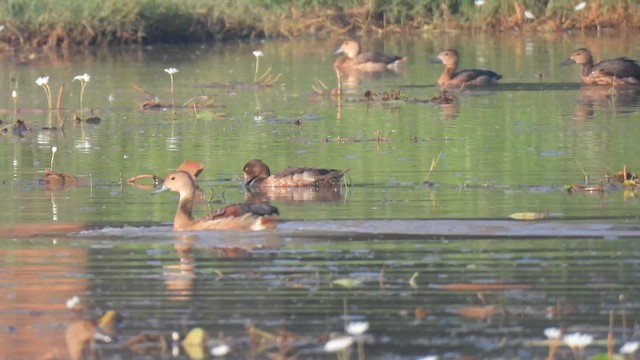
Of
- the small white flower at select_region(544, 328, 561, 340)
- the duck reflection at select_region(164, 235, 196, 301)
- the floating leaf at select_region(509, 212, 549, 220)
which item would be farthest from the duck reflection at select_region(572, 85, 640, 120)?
the small white flower at select_region(544, 328, 561, 340)

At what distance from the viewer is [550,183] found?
1336 cm

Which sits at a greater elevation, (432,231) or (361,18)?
(361,18)

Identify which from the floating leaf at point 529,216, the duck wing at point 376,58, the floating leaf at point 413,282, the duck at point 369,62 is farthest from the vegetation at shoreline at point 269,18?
the floating leaf at point 413,282

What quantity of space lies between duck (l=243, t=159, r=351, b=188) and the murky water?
0.16 meters

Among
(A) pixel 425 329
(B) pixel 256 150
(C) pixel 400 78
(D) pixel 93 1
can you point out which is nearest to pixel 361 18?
(D) pixel 93 1

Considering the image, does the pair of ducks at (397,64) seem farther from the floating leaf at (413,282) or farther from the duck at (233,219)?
the floating leaf at (413,282)

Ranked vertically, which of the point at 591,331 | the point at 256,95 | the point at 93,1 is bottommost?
the point at 591,331

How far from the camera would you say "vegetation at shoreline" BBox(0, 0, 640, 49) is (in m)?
31.2

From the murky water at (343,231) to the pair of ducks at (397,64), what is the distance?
1385mm

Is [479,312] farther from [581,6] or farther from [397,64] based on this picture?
[581,6]

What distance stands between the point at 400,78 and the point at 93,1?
8.26 meters

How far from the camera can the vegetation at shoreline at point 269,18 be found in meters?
Result: 31.2

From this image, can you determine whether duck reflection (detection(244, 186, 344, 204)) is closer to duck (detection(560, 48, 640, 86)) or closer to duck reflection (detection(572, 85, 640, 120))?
duck reflection (detection(572, 85, 640, 120))

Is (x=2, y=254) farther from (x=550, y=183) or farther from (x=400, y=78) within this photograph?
(x=400, y=78)
